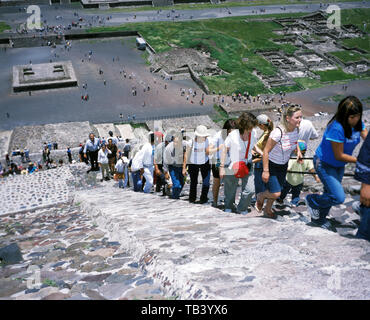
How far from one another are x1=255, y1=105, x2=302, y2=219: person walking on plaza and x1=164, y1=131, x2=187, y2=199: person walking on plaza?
7.11 feet

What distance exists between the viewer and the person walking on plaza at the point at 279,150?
602cm

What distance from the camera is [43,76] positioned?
138ft

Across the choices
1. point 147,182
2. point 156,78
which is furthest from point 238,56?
point 147,182

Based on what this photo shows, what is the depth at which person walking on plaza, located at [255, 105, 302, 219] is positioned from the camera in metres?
6.02

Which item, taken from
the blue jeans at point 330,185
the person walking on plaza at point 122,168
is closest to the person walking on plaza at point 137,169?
the person walking on plaza at point 122,168

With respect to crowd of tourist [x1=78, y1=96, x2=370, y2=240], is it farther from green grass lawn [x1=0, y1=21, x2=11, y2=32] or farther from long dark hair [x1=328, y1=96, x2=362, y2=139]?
green grass lawn [x1=0, y1=21, x2=11, y2=32]

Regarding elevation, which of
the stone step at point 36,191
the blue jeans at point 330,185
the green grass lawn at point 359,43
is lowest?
the stone step at point 36,191

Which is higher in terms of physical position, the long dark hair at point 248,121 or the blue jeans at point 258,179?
the long dark hair at point 248,121

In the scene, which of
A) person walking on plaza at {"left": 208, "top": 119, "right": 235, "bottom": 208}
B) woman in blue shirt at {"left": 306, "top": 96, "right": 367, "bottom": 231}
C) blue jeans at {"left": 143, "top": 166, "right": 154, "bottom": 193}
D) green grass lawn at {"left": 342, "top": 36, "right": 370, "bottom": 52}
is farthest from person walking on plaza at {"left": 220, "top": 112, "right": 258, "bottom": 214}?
green grass lawn at {"left": 342, "top": 36, "right": 370, "bottom": 52}

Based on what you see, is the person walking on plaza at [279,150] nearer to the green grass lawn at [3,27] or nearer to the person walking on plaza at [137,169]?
the person walking on plaza at [137,169]

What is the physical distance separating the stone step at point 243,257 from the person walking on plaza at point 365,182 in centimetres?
34

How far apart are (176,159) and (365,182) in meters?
4.38

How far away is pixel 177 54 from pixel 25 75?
17091 mm
